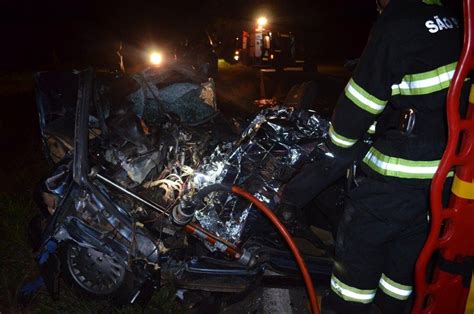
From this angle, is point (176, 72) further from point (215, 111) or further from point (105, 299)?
point (105, 299)

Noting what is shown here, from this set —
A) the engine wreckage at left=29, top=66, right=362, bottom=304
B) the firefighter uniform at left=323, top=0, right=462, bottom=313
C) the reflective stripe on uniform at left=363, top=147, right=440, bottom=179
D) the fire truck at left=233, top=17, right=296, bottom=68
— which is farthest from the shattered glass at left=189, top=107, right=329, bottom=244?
the fire truck at left=233, top=17, right=296, bottom=68

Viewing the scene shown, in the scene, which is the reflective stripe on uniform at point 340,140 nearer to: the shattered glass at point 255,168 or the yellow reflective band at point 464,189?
the yellow reflective band at point 464,189

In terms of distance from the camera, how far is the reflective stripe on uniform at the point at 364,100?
1815 millimetres

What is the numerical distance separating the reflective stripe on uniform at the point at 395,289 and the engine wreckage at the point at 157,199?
47 centimetres

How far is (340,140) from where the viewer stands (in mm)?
1996

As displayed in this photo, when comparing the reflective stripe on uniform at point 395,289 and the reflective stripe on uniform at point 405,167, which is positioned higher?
the reflective stripe on uniform at point 405,167

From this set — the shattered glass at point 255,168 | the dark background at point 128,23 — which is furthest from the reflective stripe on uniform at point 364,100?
the dark background at point 128,23

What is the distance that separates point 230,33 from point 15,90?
7418 mm

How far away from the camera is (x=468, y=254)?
1663 mm

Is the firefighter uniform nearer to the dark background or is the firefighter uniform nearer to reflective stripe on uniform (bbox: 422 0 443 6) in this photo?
reflective stripe on uniform (bbox: 422 0 443 6)

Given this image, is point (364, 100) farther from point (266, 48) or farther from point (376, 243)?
point (266, 48)

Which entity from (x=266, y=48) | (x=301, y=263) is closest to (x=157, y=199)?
(x=301, y=263)

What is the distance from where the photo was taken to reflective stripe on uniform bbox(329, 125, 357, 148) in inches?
77.8

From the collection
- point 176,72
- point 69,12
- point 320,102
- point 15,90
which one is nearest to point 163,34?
point 69,12
